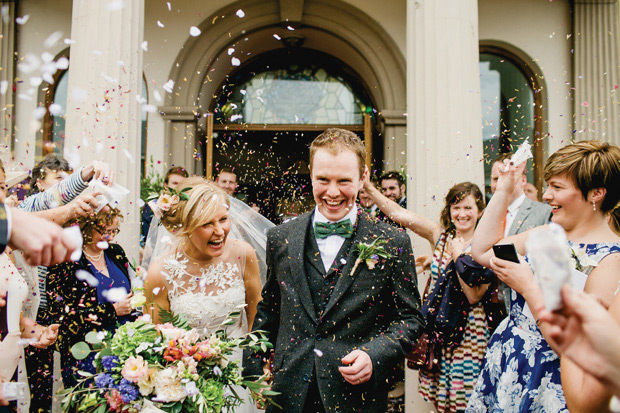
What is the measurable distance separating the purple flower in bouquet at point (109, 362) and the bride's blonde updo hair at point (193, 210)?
1.01 metres

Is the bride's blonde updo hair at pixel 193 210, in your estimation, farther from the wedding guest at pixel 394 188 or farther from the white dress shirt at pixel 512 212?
the wedding guest at pixel 394 188

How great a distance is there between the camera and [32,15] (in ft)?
25.5

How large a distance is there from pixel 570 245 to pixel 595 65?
648 cm

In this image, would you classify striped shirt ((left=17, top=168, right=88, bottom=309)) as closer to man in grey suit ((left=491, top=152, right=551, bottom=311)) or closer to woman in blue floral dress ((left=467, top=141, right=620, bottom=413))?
woman in blue floral dress ((left=467, top=141, right=620, bottom=413))

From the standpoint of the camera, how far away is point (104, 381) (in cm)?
201

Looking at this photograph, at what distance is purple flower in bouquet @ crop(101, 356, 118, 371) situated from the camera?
81.2 inches

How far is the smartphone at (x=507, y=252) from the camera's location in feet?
7.47

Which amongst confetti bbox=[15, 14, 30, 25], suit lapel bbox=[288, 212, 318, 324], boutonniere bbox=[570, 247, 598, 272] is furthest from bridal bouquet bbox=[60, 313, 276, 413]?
confetti bbox=[15, 14, 30, 25]

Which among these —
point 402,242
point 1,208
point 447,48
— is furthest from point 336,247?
point 447,48

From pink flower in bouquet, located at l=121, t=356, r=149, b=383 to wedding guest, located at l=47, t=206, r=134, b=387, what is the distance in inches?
65.3

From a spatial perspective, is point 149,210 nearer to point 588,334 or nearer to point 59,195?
point 59,195

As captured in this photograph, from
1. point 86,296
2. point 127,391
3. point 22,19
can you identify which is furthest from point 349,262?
point 22,19

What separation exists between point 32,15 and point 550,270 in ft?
29.3

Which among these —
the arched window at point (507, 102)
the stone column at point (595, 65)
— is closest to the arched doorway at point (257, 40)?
the arched window at point (507, 102)
